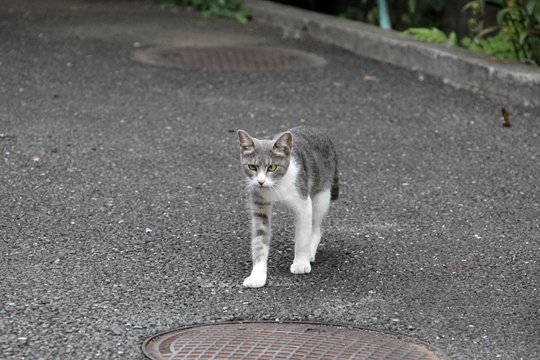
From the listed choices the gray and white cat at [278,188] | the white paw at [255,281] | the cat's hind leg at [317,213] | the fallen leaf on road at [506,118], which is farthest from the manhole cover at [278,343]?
the fallen leaf on road at [506,118]

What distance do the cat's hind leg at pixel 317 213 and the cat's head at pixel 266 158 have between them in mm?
401

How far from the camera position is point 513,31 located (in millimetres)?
9758

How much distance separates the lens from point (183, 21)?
12.7 metres

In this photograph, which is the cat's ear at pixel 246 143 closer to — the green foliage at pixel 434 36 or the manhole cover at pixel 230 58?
the manhole cover at pixel 230 58

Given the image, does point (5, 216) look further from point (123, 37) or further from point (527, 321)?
point (123, 37)

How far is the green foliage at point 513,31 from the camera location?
9.47 metres

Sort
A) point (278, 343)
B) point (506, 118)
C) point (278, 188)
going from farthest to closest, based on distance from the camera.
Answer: point (506, 118)
point (278, 188)
point (278, 343)

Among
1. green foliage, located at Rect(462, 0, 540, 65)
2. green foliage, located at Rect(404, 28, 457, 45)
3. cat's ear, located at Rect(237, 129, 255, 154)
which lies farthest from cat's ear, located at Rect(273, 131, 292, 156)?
green foliage, located at Rect(404, 28, 457, 45)

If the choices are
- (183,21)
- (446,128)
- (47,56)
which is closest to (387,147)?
(446,128)

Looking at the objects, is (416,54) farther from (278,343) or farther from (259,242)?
(278,343)

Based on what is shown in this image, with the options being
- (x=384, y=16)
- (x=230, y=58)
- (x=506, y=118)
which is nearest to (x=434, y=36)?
(x=384, y=16)

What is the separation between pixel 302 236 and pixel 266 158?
1.47 ft

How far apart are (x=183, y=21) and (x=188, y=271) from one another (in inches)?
303

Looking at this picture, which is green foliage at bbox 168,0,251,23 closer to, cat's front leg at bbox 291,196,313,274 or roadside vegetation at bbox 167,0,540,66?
roadside vegetation at bbox 167,0,540,66
